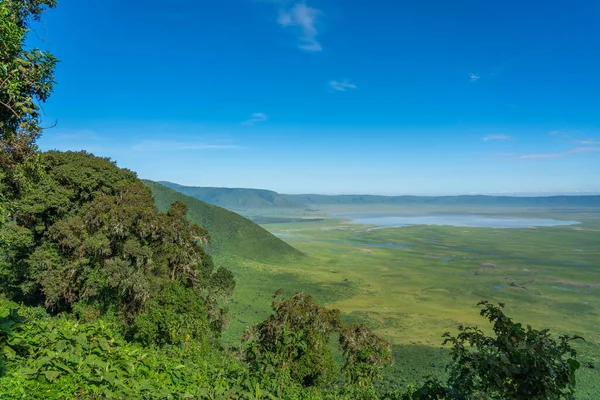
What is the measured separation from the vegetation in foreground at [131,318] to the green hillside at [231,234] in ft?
175

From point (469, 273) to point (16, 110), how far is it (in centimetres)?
8179

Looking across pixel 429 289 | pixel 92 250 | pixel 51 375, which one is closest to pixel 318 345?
pixel 51 375

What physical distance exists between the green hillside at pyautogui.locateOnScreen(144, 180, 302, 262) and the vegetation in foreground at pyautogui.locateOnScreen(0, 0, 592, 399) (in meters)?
53.2

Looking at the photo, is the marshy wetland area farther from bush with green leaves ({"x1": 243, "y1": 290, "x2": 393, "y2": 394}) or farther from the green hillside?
the green hillside

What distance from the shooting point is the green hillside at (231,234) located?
81.7 metres

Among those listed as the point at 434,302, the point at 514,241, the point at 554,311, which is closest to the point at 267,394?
the point at 434,302

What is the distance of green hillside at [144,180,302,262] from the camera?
8169 cm

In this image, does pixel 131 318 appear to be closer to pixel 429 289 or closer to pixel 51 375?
pixel 51 375

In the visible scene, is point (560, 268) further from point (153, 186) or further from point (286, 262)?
point (153, 186)

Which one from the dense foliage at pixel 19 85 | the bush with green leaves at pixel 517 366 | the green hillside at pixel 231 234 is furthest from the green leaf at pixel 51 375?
the green hillside at pixel 231 234

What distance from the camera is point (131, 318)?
19.6m

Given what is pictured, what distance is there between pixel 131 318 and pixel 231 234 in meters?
69.5

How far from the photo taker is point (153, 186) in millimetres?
98812

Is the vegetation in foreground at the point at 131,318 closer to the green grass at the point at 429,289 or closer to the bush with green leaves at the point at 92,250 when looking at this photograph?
the bush with green leaves at the point at 92,250
